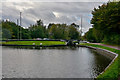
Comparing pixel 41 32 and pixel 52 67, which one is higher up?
pixel 41 32

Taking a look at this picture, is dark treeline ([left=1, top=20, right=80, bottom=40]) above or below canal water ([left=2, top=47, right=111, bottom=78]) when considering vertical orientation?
above

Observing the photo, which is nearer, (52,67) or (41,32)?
(52,67)

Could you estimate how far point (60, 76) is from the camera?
10.0 metres

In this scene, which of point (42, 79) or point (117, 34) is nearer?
point (42, 79)

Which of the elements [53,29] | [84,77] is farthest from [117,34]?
[53,29]

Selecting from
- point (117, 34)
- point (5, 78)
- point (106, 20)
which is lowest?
point (5, 78)

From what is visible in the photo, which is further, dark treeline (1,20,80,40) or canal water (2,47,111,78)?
dark treeline (1,20,80,40)

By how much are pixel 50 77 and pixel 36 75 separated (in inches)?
43.3

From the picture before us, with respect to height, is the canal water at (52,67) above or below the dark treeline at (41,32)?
below

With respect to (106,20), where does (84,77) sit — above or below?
below

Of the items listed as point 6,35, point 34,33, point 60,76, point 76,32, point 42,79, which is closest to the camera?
point 42,79

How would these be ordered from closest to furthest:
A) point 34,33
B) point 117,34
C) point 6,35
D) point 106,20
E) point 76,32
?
point 106,20 → point 117,34 → point 6,35 → point 34,33 → point 76,32

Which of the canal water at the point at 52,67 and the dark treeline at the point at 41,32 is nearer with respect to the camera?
the canal water at the point at 52,67

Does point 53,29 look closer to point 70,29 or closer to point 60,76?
point 70,29
